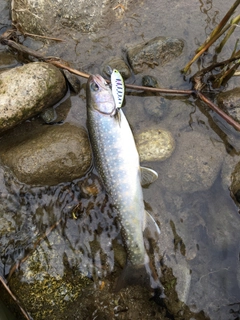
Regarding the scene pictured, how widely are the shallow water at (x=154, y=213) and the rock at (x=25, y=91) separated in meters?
0.49

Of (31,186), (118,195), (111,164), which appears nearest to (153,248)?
(118,195)

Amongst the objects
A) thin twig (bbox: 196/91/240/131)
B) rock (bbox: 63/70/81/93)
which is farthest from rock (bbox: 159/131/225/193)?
rock (bbox: 63/70/81/93)

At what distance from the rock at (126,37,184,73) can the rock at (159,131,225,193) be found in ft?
3.37

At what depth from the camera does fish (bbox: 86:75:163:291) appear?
132 inches

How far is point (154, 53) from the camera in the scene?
3.95 meters

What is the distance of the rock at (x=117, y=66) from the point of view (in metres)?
3.93

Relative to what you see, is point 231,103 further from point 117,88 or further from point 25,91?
point 25,91

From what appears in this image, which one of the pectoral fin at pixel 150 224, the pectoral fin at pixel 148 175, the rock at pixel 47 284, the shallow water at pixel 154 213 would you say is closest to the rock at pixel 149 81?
the shallow water at pixel 154 213

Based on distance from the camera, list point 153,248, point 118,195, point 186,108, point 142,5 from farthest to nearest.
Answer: point 142,5 → point 186,108 → point 153,248 → point 118,195

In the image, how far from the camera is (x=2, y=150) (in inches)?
150

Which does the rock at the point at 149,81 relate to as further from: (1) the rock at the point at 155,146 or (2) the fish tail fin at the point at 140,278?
(2) the fish tail fin at the point at 140,278

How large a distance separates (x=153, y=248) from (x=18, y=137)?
221 centimetres

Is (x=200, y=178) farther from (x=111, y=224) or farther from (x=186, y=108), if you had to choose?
(x=111, y=224)

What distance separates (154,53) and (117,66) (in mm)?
512
